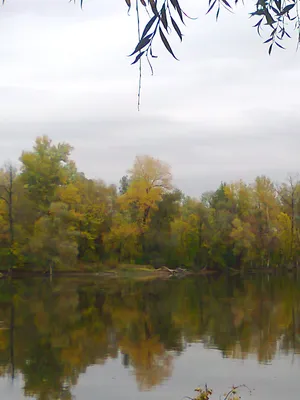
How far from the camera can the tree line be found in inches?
1561

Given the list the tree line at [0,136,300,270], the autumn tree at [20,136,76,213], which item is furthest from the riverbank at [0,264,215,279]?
the autumn tree at [20,136,76,213]

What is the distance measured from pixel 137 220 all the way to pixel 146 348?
31.6 meters

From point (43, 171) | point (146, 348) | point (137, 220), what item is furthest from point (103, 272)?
point (146, 348)

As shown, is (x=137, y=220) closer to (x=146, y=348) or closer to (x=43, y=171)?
(x=43, y=171)

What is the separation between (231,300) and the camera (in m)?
23.3

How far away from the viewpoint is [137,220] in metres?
44.5

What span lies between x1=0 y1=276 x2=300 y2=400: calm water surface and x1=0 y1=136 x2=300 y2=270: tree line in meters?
17.0

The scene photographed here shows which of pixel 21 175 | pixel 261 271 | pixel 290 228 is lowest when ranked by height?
pixel 261 271

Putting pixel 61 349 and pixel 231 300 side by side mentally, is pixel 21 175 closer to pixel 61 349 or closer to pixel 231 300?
pixel 231 300

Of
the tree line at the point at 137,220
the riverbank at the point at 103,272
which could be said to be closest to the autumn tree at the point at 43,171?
the tree line at the point at 137,220

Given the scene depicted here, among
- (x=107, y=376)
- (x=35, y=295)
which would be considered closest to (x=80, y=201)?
(x=35, y=295)

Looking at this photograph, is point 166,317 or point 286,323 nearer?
point 286,323

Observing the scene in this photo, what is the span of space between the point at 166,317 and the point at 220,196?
107 ft

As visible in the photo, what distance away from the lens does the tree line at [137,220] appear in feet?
130
